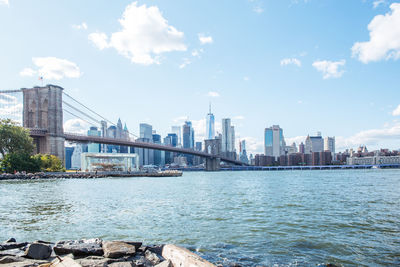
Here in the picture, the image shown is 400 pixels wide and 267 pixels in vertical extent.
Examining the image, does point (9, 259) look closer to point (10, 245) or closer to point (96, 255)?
point (96, 255)

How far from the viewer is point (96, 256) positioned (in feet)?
21.9

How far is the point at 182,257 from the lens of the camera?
231 inches

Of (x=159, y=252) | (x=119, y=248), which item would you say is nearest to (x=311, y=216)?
(x=159, y=252)

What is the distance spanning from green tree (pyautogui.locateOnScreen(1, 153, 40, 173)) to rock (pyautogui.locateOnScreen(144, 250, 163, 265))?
188ft

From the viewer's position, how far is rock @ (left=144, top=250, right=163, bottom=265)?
21.3ft

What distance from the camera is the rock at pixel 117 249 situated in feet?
22.0

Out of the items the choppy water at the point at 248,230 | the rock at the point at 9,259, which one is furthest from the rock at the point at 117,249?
the choppy water at the point at 248,230

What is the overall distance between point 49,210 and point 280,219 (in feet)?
37.9

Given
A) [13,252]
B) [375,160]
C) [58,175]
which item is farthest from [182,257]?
[375,160]

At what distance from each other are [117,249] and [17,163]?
189ft

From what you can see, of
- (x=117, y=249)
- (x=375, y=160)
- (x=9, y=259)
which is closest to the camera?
(x=9, y=259)

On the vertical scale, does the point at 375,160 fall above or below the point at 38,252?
below

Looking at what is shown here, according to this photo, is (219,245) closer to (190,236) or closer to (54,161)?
(190,236)

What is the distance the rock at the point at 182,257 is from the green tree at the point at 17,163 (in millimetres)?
57951
